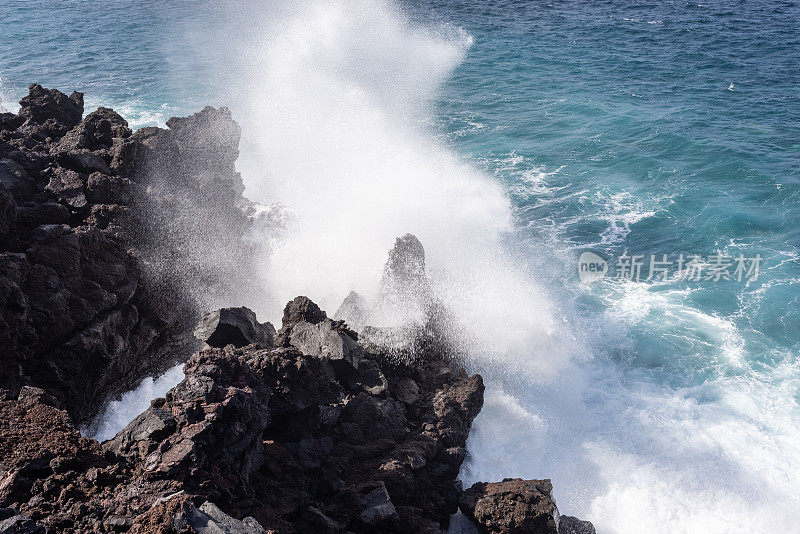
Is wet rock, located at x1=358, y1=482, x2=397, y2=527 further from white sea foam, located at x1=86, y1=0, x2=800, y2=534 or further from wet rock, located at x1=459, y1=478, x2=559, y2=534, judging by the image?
white sea foam, located at x1=86, y1=0, x2=800, y2=534

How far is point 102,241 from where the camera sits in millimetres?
16469

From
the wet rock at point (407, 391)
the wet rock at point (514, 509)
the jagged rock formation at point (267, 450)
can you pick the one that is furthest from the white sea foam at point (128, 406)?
the wet rock at point (514, 509)

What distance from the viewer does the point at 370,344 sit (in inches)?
707

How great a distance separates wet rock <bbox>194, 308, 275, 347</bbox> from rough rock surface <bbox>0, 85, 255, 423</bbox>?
2.58 metres

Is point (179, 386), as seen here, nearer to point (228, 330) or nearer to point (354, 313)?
point (228, 330)

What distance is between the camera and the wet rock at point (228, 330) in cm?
1576

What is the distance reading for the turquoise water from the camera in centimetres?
1847

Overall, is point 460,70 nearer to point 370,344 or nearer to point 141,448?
point 370,344

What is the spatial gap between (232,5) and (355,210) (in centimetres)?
4773

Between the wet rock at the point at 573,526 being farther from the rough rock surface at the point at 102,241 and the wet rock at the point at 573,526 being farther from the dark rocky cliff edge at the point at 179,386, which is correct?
the rough rock surface at the point at 102,241

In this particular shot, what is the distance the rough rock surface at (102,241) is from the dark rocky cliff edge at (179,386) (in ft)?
0.21

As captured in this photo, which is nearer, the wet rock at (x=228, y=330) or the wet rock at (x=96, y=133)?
the wet rock at (x=228, y=330)

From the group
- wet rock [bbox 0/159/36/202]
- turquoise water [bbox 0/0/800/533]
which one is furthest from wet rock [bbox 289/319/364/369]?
wet rock [bbox 0/159/36/202]

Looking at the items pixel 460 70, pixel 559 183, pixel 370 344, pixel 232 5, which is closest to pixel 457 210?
pixel 559 183
